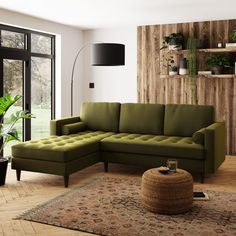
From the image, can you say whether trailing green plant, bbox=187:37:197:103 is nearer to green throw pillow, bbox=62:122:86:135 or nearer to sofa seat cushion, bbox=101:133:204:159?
sofa seat cushion, bbox=101:133:204:159

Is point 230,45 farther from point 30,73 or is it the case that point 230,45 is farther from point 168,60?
point 30,73

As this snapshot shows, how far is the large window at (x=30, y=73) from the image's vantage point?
5945 millimetres

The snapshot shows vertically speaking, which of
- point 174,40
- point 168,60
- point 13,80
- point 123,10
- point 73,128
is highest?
point 123,10

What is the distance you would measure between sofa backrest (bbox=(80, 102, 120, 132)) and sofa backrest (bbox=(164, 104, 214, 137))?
81 cm

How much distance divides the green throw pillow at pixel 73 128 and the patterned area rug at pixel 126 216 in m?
1.46

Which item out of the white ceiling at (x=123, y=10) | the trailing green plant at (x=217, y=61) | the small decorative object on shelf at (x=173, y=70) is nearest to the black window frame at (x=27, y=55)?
the white ceiling at (x=123, y=10)

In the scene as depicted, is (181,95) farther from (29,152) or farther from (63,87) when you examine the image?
(29,152)

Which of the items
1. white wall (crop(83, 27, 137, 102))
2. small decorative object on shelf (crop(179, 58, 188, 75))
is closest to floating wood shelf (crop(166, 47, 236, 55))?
small decorative object on shelf (crop(179, 58, 188, 75))

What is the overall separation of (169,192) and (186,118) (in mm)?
2126

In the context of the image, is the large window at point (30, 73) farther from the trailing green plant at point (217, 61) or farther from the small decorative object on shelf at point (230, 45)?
the small decorative object on shelf at point (230, 45)

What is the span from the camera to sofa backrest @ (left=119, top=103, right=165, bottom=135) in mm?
5633

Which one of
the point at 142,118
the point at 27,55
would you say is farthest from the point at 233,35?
the point at 27,55

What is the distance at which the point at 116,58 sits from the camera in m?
5.27

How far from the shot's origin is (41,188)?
14.7 feet
